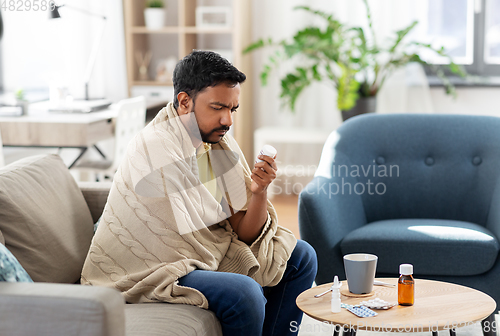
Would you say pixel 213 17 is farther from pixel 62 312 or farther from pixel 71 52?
pixel 62 312

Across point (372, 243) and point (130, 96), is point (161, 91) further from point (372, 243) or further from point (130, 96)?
point (372, 243)

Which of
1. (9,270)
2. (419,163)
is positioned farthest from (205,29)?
(9,270)

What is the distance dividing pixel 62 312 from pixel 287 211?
2.93 meters

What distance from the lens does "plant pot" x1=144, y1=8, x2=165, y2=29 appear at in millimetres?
4297

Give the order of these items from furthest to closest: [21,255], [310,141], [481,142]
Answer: [310,141]
[481,142]
[21,255]

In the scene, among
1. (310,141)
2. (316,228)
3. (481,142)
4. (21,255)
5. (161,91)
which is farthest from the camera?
(161,91)

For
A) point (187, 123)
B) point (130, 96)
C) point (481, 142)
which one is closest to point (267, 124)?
point (130, 96)

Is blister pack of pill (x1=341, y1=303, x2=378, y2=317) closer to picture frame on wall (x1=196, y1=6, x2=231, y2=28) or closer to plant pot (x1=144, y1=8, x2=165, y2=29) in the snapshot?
picture frame on wall (x1=196, y1=6, x2=231, y2=28)

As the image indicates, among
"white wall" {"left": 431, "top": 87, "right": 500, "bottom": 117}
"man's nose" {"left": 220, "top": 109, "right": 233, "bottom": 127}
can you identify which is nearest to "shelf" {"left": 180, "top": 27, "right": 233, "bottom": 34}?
"white wall" {"left": 431, "top": 87, "right": 500, "bottom": 117}

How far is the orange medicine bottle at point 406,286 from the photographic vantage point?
1.44 metres

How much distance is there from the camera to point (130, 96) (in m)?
4.37

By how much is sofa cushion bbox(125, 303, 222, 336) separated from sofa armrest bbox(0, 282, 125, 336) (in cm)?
18

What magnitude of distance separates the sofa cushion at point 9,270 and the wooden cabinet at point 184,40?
9.73 ft

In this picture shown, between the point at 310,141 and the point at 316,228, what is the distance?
1.93 metres
